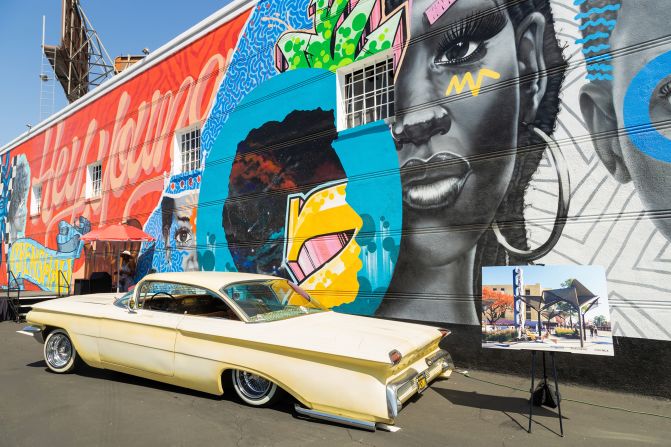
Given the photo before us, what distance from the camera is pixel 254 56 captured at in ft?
32.4

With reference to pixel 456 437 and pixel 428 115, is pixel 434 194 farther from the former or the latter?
pixel 456 437

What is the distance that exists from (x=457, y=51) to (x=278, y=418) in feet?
18.3

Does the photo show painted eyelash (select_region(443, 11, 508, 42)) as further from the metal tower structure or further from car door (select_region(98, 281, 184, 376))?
the metal tower structure

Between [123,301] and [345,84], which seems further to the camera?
[345,84]

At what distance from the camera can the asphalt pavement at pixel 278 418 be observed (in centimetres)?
379

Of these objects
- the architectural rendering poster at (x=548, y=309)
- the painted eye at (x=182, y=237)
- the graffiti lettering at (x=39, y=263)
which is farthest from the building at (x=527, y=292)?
the graffiti lettering at (x=39, y=263)

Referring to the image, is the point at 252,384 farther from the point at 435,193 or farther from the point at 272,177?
the point at 272,177

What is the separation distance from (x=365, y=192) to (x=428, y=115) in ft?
5.22

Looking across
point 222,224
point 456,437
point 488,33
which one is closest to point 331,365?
point 456,437

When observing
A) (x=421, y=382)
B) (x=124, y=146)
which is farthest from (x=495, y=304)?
(x=124, y=146)

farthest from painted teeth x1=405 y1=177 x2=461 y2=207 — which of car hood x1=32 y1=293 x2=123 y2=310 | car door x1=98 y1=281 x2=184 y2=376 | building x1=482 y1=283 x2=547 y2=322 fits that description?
car hood x1=32 y1=293 x2=123 y2=310

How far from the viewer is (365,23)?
7.93 m

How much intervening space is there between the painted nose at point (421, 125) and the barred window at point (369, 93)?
54cm

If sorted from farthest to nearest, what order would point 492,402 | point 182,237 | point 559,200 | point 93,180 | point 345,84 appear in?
point 93,180 → point 182,237 → point 345,84 → point 559,200 → point 492,402
